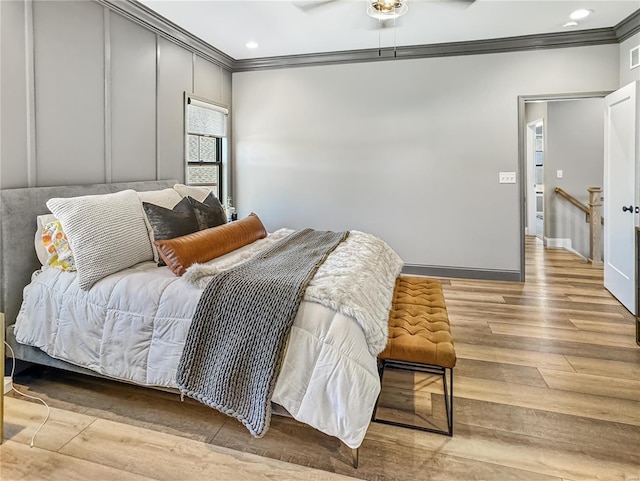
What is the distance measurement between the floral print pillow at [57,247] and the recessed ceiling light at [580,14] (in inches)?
182

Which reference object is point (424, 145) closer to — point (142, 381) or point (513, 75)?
point (513, 75)

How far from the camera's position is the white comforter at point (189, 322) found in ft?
5.58

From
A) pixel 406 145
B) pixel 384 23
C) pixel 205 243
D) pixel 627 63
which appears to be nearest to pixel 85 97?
pixel 205 243

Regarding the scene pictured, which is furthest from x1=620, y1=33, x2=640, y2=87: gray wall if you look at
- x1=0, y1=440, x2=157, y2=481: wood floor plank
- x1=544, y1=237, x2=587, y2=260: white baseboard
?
x1=0, y1=440, x2=157, y2=481: wood floor plank

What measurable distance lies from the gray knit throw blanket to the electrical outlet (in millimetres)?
3488

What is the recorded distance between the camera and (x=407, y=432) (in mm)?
1980

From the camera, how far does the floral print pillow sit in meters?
2.36

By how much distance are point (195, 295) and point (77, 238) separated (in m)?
0.81

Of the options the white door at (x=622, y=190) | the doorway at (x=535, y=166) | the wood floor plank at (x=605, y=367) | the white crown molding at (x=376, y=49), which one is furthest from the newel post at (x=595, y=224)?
the wood floor plank at (x=605, y=367)

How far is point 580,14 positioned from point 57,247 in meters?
4.76

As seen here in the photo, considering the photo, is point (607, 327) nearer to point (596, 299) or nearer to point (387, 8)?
point (596, 299)

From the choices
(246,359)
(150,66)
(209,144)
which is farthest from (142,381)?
(209,144)

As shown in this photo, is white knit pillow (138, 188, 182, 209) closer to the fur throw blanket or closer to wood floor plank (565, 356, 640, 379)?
the fur throw blanket

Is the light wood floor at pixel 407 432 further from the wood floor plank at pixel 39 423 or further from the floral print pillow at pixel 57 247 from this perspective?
the floral print pillow at pixel 57 247
